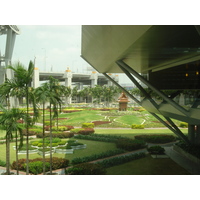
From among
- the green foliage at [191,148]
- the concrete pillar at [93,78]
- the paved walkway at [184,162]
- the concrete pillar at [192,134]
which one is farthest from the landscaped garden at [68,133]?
the concrete pillar at [192,134]

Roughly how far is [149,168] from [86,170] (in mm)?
4342

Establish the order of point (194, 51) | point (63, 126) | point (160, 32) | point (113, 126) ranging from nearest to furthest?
point (160, 32) → point (194, 51) → point (63, 126) → point (113, 126)

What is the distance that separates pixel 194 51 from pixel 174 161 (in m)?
8.35

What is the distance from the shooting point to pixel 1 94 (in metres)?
13.1

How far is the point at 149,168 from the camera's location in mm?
16156

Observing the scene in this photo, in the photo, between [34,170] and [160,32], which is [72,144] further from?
[160,32]

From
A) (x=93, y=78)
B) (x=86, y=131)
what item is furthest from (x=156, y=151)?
(x=93, y=78)

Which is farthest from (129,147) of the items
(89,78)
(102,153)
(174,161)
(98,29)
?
(89,78)

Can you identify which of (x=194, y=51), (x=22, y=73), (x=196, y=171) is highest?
(x=194, y=51)

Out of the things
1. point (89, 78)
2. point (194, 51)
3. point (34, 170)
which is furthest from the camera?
point (89, 78)

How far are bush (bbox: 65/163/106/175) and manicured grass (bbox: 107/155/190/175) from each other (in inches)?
39.1

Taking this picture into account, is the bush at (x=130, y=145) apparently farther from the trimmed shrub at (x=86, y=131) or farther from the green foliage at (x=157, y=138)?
the trimmed shrub at (x=86, y=131)

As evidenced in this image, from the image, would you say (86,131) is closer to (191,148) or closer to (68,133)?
(68,133)

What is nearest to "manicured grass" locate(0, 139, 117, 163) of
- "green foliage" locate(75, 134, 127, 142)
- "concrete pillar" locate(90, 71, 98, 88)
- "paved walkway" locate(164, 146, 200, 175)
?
"green foliage" locate(75, 134, 127, 142)
